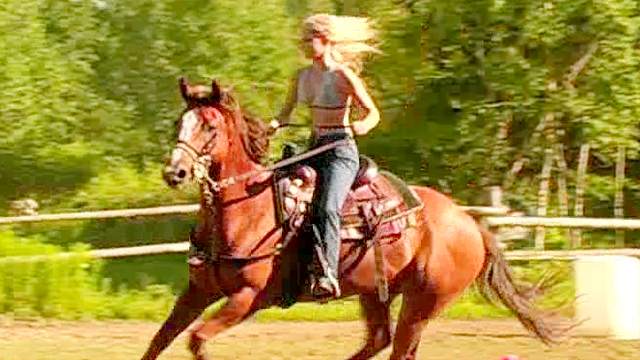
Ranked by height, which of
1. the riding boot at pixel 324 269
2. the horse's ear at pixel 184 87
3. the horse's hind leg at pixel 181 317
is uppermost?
the horse's ear at pixel 184 87

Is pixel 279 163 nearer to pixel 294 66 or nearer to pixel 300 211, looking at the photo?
pixel 300 211

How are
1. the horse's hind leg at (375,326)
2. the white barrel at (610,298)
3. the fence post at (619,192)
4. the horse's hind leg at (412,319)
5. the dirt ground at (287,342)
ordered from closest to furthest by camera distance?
1. the horse's hind leg at (412,319)
2. the horse's hind leg at (375,326)
3. the dirt ground at (287,342)
4. the white barrel at (610,298)
5. the fence post at (619,192)

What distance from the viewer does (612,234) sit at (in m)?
21.1

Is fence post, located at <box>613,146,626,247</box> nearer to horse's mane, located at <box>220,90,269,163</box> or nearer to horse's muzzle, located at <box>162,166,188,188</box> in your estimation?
horse's mane, located at <box>220,90,269,163</box>

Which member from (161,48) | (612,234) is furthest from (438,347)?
(161,48)

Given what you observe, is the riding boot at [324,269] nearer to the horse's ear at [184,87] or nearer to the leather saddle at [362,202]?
the leather saddle at [362,202]

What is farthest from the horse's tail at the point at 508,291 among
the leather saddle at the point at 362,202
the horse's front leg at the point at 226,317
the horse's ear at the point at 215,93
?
the horse's ear at the point at 215,93

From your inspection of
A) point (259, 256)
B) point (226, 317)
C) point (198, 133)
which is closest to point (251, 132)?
point (198, 133)

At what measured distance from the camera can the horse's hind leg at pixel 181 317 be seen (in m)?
8.45

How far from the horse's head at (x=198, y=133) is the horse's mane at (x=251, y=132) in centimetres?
9

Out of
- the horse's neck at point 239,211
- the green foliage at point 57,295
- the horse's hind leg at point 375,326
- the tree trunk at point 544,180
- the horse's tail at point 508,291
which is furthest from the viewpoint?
the tree trunk at point 544,180

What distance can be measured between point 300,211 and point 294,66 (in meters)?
18.0

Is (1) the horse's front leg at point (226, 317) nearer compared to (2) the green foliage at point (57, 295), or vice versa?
(1) the horse's front leg at point (226, 317)

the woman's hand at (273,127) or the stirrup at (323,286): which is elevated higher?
the woman's hand at (273,127)
